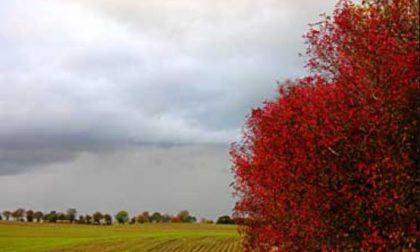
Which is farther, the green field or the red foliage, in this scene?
the green field

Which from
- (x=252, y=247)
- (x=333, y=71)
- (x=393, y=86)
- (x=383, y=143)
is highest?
(x=333, y=71)

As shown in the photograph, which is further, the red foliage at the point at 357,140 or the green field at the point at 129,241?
the green field at the point at 129,241

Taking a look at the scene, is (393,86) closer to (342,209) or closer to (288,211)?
(342,209)

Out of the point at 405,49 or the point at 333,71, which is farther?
the point at 333,71

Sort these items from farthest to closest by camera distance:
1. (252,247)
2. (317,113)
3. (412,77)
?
(252,247), (317,113), (412,77)

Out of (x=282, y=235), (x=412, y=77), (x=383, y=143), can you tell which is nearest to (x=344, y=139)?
(x=383, y=143)

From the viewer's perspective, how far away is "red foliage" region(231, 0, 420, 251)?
1591cm

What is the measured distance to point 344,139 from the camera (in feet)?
54.1

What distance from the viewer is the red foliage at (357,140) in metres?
15.9

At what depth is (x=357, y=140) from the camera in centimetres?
1636

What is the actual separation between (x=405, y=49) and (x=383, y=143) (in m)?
2.12

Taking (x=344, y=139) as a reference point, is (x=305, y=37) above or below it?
above

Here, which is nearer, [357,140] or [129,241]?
[357,140]

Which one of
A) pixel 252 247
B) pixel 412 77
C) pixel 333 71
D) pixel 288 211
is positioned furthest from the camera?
pixel 252 247
